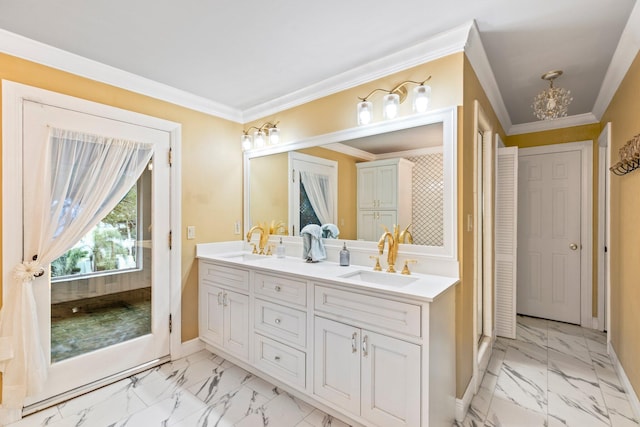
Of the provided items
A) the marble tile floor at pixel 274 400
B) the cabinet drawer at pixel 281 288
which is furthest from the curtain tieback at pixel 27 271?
the cabinet drawer at pixel 281 288

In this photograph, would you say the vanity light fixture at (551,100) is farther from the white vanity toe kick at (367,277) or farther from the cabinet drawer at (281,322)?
the cabinet drawer at (281,322)

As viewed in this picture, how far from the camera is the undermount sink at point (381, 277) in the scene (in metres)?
1.94

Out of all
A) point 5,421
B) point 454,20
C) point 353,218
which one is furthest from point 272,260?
point 454,20

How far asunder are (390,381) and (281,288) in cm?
92

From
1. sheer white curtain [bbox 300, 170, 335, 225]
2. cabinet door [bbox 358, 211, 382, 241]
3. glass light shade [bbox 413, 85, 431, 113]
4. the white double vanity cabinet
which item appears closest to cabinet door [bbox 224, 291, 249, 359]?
the white double vanity cabinet

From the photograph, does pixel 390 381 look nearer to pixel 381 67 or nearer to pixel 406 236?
pixel 406 236

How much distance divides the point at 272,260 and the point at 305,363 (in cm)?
96

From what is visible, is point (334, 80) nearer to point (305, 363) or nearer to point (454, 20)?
point (454, 20)

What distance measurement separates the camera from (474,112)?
6.92ft

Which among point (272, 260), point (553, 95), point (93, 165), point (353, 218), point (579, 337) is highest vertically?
point (553, 95)

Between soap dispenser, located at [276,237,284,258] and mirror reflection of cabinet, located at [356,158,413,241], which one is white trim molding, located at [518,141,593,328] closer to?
mirror reflection of cabinet, located at [356,158,413,241]

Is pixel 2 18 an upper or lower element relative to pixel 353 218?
upper

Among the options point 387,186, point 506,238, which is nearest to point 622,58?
point 506,238

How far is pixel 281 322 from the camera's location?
2119mm
